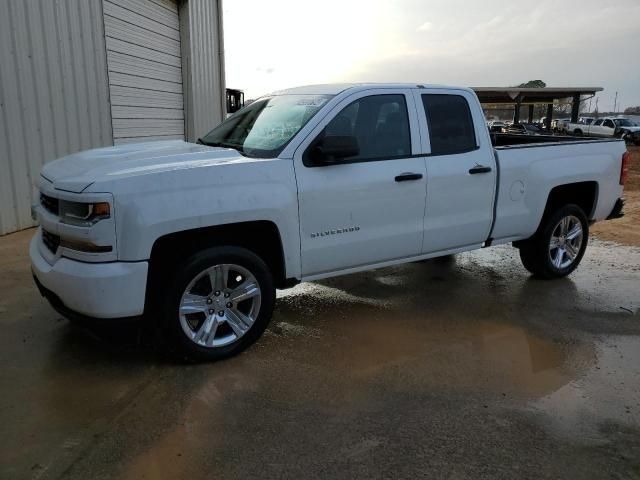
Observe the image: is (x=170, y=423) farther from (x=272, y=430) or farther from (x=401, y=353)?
(x=401, y=353)

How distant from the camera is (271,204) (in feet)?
12.3

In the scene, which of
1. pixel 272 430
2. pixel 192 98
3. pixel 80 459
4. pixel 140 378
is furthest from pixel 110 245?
pixel 192 98

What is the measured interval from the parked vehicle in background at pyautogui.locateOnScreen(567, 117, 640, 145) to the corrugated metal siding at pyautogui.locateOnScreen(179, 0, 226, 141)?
82.9 ft

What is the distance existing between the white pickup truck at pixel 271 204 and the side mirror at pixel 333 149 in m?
0.01

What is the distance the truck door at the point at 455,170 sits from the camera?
4.64 m

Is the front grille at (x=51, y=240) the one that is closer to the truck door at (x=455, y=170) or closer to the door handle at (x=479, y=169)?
the truck door at (x=455, y=170)

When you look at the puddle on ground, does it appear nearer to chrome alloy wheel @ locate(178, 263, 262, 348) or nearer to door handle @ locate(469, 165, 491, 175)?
door handle @ locate(469, 165, 491, 175)

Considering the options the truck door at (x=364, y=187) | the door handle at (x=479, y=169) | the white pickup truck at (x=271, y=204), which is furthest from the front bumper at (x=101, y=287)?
the door handle at (x=479, y=169)

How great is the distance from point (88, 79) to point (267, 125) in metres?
5.04

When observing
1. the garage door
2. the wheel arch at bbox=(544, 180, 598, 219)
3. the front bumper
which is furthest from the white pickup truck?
the garage door

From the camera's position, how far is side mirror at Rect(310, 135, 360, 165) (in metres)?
3.88

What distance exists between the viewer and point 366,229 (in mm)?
4305

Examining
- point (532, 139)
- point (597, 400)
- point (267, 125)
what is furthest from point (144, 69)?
point (597, 400)

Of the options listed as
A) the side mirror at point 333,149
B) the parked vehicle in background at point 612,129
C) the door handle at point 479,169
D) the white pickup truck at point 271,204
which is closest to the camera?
the white pickup truck at point 271,204
